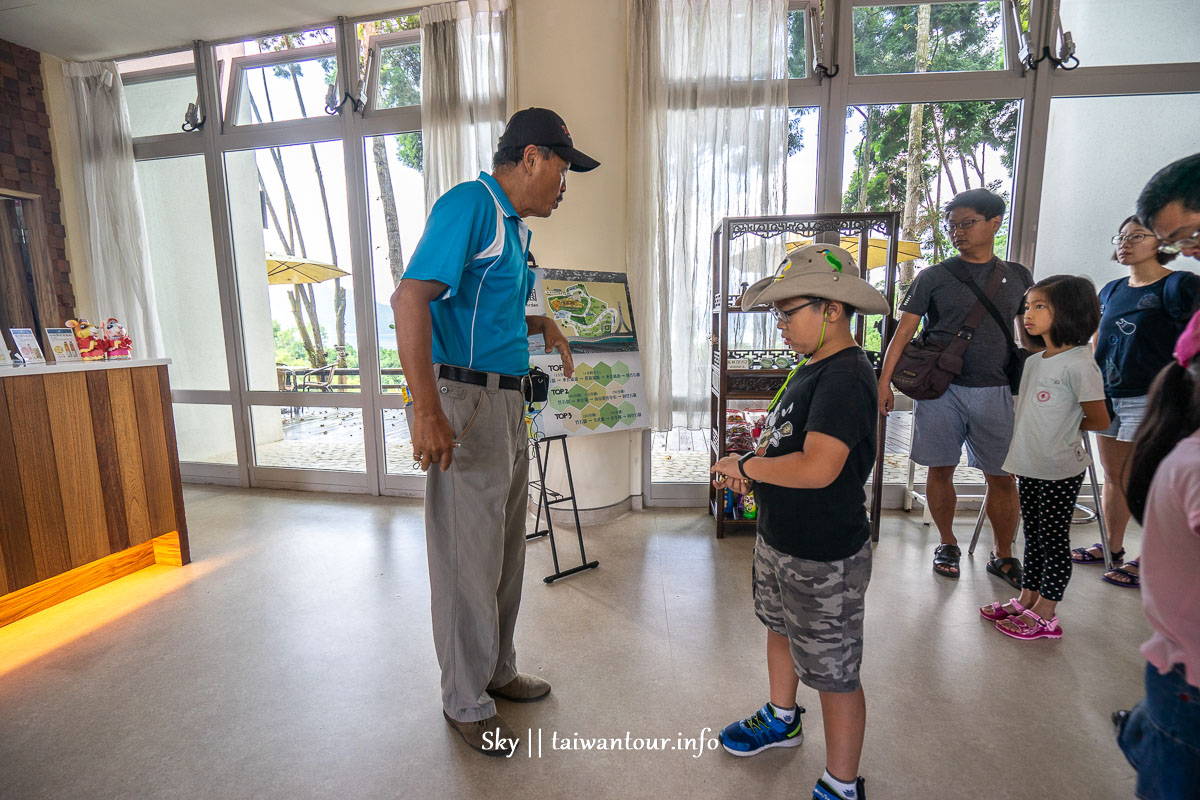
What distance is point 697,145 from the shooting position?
2961 mm

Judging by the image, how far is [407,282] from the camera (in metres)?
1.26

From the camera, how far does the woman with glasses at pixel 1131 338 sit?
2229 mm

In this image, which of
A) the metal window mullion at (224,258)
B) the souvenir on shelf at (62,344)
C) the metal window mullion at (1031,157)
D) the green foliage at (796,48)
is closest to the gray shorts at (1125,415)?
the metal window mullion at (1031,157)

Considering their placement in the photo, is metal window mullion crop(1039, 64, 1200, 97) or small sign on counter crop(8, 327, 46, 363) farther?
metal window mullion crop(1039, 64, 1200, 97)

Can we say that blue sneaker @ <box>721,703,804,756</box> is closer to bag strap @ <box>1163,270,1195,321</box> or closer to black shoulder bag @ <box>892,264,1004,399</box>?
black shoulder bag @ <box>892,264,1004,399</box>

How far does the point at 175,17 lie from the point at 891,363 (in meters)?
4.45

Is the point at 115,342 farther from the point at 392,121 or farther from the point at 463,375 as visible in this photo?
the point at 463,375

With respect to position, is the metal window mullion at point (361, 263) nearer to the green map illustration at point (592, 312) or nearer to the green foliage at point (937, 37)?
the green map illustration at point (592, 312)

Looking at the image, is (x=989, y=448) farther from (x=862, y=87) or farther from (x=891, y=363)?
(x=862, y=87)

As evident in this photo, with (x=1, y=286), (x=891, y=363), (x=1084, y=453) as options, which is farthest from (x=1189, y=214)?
(x=1, y=286)

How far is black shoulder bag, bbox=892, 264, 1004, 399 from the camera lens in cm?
237

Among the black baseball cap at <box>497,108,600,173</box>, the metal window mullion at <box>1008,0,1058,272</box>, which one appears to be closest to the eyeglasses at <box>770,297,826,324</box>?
the black baseball cap at <box>497,108,600,173</box>

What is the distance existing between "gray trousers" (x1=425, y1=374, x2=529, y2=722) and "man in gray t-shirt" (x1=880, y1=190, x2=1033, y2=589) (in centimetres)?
188

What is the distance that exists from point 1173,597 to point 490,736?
148 cm
